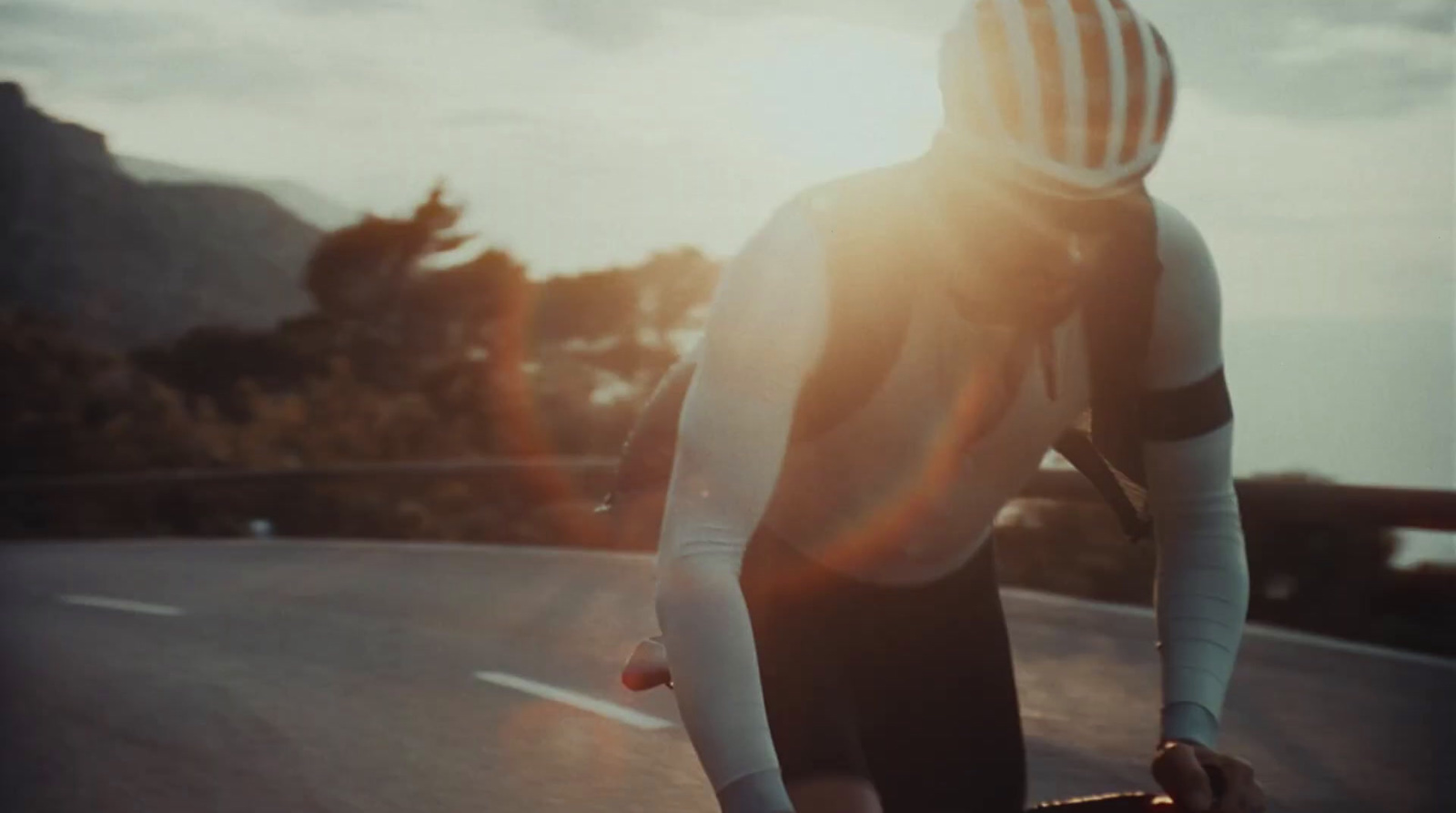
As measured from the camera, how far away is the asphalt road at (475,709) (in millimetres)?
6766

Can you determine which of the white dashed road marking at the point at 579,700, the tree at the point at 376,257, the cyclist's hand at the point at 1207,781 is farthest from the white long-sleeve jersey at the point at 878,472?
the tree at the point at 376,257

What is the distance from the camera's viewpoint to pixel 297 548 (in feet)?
58.9

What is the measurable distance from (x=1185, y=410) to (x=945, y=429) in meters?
0.34

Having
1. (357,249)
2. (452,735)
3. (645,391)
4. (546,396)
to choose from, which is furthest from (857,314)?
(357,249)

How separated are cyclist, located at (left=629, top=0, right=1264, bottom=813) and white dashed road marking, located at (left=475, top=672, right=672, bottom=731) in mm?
4943

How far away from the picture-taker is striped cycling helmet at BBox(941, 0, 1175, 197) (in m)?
2.37

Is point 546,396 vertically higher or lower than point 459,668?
lower

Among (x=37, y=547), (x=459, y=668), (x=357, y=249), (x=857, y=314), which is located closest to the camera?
(x=857, y=314)

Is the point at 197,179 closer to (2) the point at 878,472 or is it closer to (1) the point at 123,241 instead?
(1) the point at 123,241

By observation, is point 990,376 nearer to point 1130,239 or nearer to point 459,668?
point 1130,239

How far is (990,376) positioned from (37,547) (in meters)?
18.2

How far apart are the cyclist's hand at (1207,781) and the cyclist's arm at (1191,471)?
0.24 meters

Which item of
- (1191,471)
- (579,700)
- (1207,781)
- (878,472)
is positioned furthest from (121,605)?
(1207,781)

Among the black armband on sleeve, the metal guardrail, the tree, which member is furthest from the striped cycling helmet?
the tree
